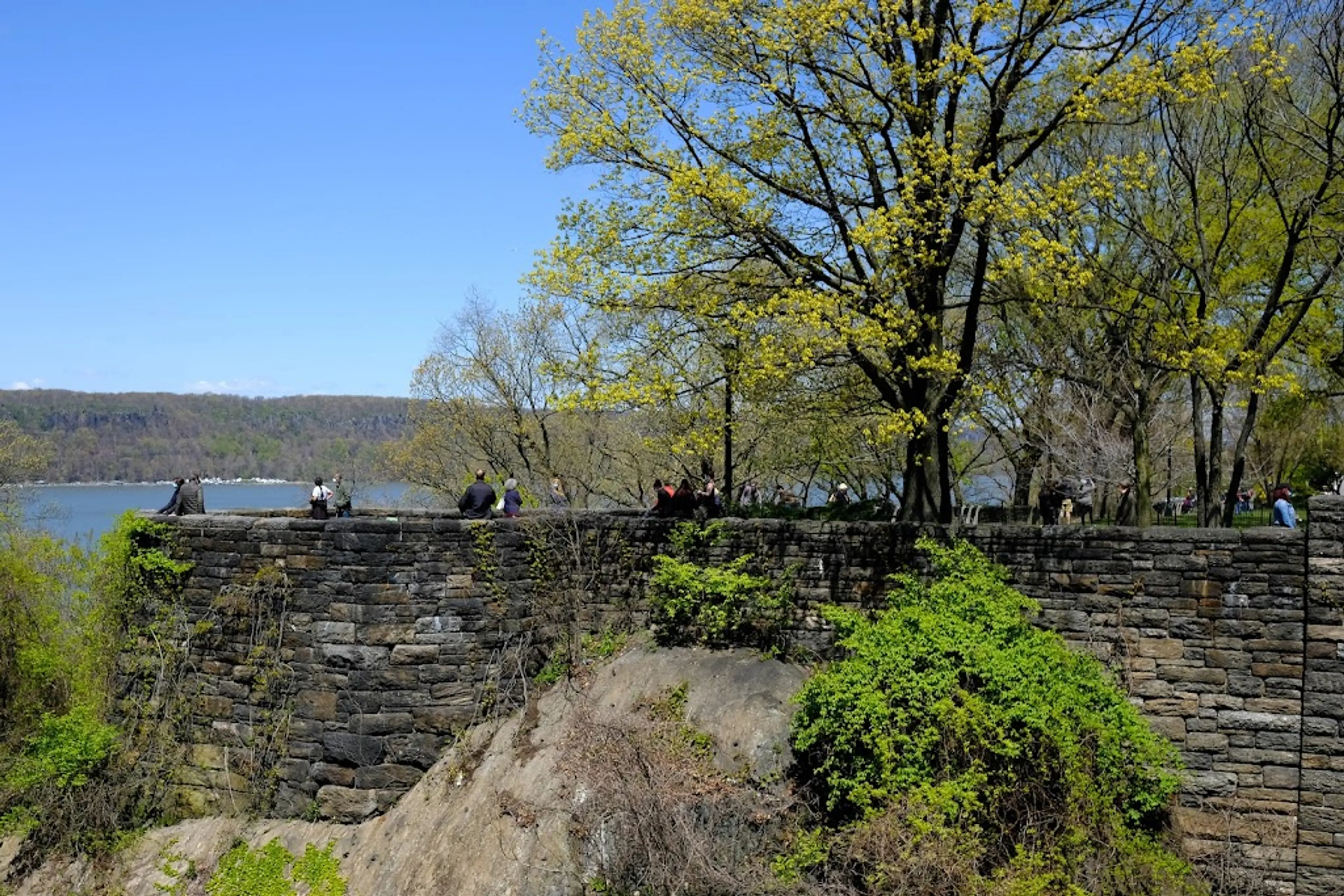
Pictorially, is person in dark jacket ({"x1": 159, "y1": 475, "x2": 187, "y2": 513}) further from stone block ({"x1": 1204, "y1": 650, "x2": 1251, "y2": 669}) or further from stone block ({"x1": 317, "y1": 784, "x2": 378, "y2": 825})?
stone block ({"x1": 1204, "y1": 650, "x2": 1251, "y2": 669})

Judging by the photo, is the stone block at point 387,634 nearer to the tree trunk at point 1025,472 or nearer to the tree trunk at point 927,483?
the tree trunk at point 927,483

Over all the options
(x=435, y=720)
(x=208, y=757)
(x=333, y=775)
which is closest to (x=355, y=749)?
(x=333, y=775)

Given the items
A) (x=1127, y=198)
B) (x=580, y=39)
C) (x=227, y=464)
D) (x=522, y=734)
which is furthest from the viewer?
(x=227, y=464)

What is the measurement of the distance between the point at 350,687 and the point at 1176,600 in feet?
32.1

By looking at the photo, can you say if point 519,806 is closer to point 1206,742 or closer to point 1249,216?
point 1206,742

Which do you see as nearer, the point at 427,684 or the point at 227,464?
the point at 427,684

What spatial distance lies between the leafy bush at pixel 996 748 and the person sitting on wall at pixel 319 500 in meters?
9.98

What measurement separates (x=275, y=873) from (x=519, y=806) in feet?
10.9

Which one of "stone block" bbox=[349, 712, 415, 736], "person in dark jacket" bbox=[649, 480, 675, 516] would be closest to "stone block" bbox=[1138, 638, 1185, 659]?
"person in dark jacket" bbox=[649, 480, 675, 516]

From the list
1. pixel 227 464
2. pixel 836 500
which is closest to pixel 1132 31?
pixel 836 500

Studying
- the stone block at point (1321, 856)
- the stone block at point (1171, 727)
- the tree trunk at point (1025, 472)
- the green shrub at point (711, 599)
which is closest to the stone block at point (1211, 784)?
the stone block at point (1171, 727)

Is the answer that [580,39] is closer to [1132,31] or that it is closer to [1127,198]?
[1132,31]

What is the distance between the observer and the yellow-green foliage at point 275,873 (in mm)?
13625

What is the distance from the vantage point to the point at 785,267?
16.1 meters
